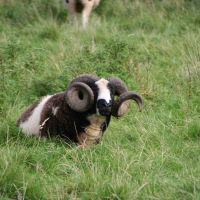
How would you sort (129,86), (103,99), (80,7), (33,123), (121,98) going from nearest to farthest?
(103,99), (121,98), (33,123), (129,86), (80,7)

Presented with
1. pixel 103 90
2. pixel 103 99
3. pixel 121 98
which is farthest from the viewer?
pixel 121 98

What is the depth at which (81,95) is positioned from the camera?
793cm

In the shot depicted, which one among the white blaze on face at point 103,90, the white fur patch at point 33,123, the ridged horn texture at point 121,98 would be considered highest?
the white blaze on face at point 103,90

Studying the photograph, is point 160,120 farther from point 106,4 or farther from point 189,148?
point 106,4

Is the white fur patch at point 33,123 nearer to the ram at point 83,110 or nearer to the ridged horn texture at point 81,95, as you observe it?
the ram at point 83,110

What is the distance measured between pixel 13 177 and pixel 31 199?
0.99 feet

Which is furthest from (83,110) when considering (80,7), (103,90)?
(80,7)

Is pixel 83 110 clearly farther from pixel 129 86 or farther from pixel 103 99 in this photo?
pixel 129 86

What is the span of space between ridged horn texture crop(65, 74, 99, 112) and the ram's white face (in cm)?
10

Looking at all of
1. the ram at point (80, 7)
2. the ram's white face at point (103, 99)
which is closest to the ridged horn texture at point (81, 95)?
the ram's white face at point (103, 99)

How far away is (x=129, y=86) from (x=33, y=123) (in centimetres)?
203

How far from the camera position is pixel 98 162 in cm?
695

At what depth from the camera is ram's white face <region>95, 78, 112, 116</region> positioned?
7.57 m

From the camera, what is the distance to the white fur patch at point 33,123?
26.7 feet
